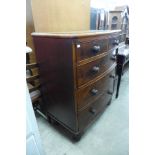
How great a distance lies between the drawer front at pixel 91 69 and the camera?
1.00 m

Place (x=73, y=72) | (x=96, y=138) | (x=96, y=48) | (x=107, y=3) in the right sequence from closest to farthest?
(x=73, y=72), (x=96, y=48), (x=96, y=138), (x=107, y=3)

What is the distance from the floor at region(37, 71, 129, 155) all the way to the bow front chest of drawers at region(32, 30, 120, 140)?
0.15 meters

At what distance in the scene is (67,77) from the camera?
99cm

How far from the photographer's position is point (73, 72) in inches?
37.3

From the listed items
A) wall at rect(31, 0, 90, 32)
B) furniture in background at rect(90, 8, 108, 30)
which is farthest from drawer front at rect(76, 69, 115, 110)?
furniture in background at rect(90, 8, 108, 30)

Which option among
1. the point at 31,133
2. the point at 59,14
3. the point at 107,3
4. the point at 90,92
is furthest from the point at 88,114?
the point at 107,3

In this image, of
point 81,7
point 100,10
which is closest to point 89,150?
point 81,7

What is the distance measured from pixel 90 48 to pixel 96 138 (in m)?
0.87

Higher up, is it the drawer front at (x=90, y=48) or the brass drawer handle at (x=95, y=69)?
the drawer front at (x=90, y=48)

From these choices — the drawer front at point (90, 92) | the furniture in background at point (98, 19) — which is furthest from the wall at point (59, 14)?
the drawer front at point (90, 92)

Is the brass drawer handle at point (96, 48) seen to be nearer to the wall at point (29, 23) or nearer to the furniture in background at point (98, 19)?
the wall at point (29, 23)

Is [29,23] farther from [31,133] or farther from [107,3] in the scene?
[107,3]

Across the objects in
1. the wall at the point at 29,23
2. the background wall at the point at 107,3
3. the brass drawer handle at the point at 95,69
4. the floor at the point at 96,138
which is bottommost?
the floor at the point at 96,138
